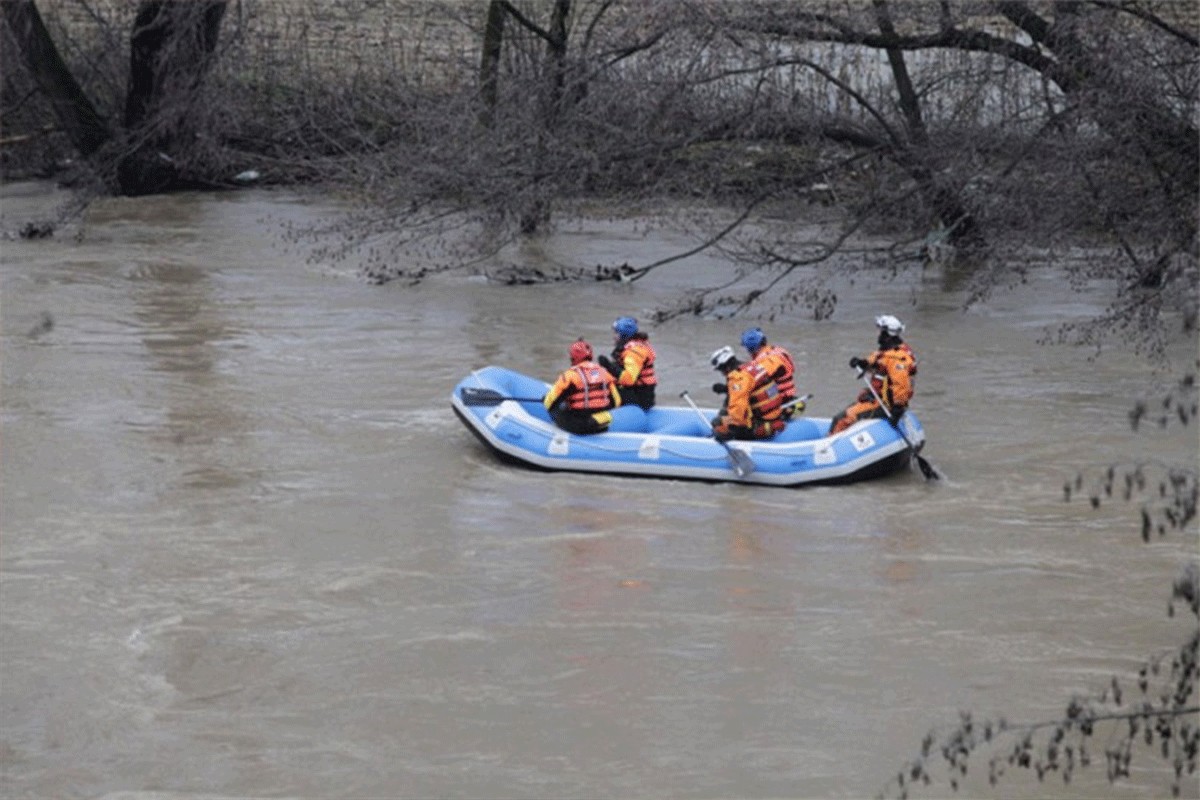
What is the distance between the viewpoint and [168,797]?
25.9 ft

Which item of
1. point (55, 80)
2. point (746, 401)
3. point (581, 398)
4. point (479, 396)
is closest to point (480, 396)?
point (479, 396)

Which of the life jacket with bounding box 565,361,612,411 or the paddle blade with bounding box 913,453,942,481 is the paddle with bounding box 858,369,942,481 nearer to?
the paddle blade with bounding box 913,453,942,481

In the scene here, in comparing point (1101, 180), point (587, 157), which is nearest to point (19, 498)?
point (587, 157)

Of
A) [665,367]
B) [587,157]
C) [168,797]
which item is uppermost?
[587,157]

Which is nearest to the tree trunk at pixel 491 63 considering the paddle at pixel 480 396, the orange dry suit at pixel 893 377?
the paddle at pixel 480 396

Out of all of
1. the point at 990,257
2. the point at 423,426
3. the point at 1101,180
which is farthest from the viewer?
the point at 990,257

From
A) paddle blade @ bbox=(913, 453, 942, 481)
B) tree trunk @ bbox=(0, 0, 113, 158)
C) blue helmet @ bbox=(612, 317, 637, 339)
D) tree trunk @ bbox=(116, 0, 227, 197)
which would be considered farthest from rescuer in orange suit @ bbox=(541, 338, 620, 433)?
tree trunk @ bbox=(0, 0, 113, 158)

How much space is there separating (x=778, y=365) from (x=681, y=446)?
0.88 metres

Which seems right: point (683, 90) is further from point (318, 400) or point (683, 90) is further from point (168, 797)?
point (168, 797)

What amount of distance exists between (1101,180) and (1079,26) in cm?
130

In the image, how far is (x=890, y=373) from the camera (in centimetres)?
1298

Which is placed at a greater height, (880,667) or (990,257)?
(990,257)

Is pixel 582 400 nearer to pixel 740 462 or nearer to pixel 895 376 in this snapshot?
pixel 740 462

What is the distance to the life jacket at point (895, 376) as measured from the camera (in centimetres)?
1297
